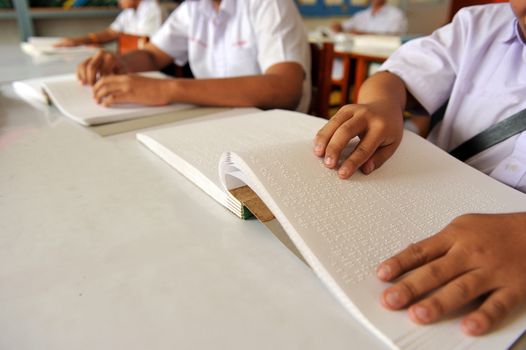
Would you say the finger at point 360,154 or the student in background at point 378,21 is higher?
the finger at point 360,154

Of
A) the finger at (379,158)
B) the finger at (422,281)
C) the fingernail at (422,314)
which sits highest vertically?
the finger at (379,158)

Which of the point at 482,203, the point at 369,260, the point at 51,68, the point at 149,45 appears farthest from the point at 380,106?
the point at 51,68

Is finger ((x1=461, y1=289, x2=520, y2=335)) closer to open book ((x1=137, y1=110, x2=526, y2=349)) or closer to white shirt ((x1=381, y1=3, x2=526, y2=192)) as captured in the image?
open book ((x1=137, y1=110, x2=526, y2=349))

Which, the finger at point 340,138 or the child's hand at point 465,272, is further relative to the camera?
the finger at point 340,138

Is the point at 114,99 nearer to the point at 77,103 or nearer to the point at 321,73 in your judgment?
the point at 77,103

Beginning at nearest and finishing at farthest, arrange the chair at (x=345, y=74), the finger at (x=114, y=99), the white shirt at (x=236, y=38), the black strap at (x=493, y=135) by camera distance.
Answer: the black strap at (x=493, y=135) < the finger at (x=114, y=99) < the white shirt at (x=236, y=38) < the chair at (x=345, y=74)

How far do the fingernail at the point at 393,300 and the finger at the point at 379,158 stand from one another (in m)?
0.19

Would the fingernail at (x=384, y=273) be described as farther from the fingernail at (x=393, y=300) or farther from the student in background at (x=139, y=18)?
the student in background at (x=139, y=18)

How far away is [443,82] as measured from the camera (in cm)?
79

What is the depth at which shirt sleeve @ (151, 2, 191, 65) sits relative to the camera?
1.47m

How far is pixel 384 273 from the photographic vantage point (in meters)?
0.34

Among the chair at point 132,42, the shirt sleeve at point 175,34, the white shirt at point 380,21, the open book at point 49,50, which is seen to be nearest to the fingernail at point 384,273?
the shirt sleeve at point 175,34

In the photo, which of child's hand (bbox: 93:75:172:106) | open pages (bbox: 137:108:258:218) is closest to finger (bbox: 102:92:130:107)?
child's hand (bbox: 93:75:172:106)

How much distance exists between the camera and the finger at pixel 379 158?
488mm
